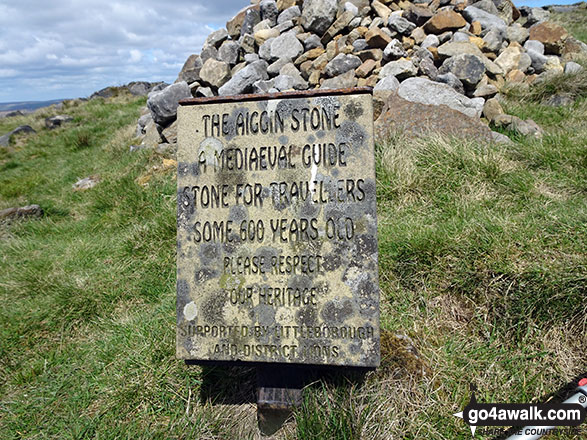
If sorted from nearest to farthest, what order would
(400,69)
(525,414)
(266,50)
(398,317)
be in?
1. (525,414)
2. (398,317)
3. (400,69)
4. (266,50)

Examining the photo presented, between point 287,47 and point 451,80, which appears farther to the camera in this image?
point 287,47

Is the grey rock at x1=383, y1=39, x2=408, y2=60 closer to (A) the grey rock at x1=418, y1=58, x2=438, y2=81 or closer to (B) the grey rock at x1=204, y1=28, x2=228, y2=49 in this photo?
(A) the grey rock at x1=418, y1=58, x2=438, y2=81

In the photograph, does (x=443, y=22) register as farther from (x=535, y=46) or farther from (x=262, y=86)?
(x=262, y=86)

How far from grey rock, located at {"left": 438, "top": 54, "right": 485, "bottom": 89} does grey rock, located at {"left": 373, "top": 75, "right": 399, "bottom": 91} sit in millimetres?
1051

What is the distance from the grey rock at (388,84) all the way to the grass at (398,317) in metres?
1.06

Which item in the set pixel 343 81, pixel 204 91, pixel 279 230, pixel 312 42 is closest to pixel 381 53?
pixel 343 81

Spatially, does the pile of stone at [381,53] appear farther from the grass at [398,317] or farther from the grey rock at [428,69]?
the grass at [398,317]

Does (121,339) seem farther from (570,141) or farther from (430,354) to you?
(570,141)

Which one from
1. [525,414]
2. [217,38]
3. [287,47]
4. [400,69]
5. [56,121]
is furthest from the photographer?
[56,121]

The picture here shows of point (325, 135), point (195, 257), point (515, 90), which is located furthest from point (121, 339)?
point (515, 90)

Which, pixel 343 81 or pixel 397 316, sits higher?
pixel 343 81

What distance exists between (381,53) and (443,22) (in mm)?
1281

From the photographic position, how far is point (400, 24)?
6590 mm

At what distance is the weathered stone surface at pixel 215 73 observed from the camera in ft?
24.4
